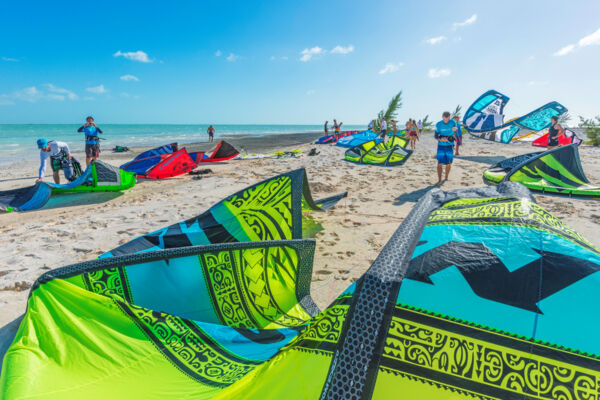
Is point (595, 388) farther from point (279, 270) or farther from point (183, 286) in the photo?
point (183, 286)

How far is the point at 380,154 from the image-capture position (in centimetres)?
1080

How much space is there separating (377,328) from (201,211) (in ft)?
14.9

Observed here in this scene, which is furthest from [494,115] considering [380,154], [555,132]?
[380,154]

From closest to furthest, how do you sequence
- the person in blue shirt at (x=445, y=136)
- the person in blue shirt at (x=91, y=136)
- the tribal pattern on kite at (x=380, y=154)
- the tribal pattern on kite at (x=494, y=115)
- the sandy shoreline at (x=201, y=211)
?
the sandy shoreline at (x=201, y=211) < the person in blue shirt at (x=445, y=136) < the person in blue shirt at (x=91, y=136) < the tribal pattern on kite at (x=380, y=154) < the tribal pattern on kite at (x=494, y=115)

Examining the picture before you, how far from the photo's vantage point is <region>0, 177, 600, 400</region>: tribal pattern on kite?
1.14 meters

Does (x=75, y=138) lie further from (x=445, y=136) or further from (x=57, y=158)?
(x=445, y=136)

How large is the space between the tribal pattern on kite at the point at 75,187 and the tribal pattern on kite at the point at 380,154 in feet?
24.1

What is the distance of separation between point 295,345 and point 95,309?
4.01 ft

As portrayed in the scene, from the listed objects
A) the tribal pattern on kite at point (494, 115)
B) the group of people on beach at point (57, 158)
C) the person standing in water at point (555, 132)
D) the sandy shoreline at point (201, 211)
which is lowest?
the sandy shoreline at point (201, 211)

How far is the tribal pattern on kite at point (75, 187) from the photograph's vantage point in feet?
19.0

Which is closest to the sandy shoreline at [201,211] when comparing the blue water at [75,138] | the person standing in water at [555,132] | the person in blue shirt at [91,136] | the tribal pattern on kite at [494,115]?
the person standing in water at [555,132]

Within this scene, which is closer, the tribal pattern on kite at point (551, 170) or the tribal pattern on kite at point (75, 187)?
the tribal pattern on kite at point (75, 187)

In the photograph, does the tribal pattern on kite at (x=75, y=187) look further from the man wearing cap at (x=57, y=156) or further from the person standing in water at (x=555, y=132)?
the person standing in water at (x=555, y=132)

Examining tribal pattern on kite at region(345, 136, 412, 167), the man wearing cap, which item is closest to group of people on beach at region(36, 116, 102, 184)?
the man wearing cap
